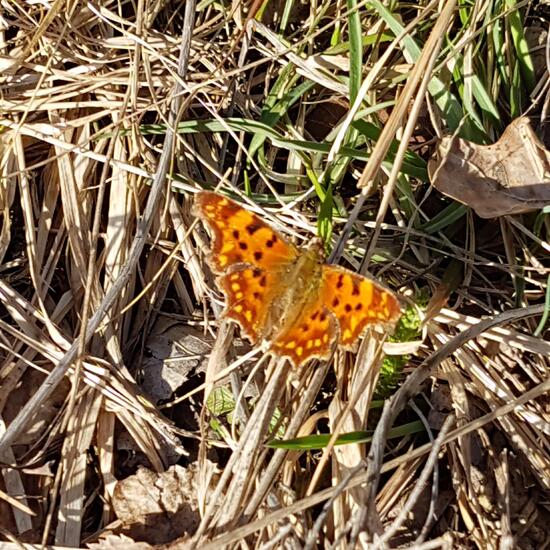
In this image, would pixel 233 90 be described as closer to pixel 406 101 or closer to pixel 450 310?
pixel 406 101

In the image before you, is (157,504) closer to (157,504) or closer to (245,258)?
(157,504)

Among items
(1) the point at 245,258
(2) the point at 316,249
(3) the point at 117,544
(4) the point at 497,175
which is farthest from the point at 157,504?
(4) the point at 497,175

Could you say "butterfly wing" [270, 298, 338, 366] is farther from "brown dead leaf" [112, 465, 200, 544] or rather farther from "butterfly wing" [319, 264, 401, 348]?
"brown dead leaf" [112, 465, 200, 544]

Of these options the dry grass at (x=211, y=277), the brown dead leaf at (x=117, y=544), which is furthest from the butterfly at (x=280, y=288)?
the brown dead leaf at (x=117, y=544)

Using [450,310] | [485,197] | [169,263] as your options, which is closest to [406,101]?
[485,197]

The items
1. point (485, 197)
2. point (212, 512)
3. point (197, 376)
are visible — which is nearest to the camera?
point (212, 512)

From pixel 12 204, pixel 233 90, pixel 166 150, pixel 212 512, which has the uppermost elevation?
pixel 233 90
